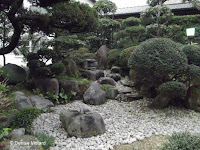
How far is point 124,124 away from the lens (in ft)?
14.8

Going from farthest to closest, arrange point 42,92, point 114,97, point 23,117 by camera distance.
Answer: point 114,97 → point 42,92 → point 23,117

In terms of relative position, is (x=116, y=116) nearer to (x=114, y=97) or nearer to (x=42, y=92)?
(x=114, y=97)

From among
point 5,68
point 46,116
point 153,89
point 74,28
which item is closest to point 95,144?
point 46,116

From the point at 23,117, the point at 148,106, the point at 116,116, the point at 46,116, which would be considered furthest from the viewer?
the point at 148,106

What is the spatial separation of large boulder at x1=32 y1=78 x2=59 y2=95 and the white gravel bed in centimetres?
65

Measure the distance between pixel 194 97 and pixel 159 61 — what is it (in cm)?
148

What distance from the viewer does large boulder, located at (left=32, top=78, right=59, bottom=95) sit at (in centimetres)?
601

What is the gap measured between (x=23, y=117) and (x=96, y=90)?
9.44ft

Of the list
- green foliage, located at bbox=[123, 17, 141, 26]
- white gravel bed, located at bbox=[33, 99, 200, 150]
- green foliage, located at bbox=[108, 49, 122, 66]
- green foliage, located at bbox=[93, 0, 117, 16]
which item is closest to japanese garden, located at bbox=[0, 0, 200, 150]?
white gravel bed, located at bbox=[33, 99, 200, 150]

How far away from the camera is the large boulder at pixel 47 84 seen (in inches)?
237

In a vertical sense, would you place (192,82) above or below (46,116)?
above

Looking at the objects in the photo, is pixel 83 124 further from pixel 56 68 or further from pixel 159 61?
pixel 56 68

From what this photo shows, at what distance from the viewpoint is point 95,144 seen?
3430mm

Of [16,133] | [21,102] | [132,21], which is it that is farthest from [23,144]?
[132,21]
